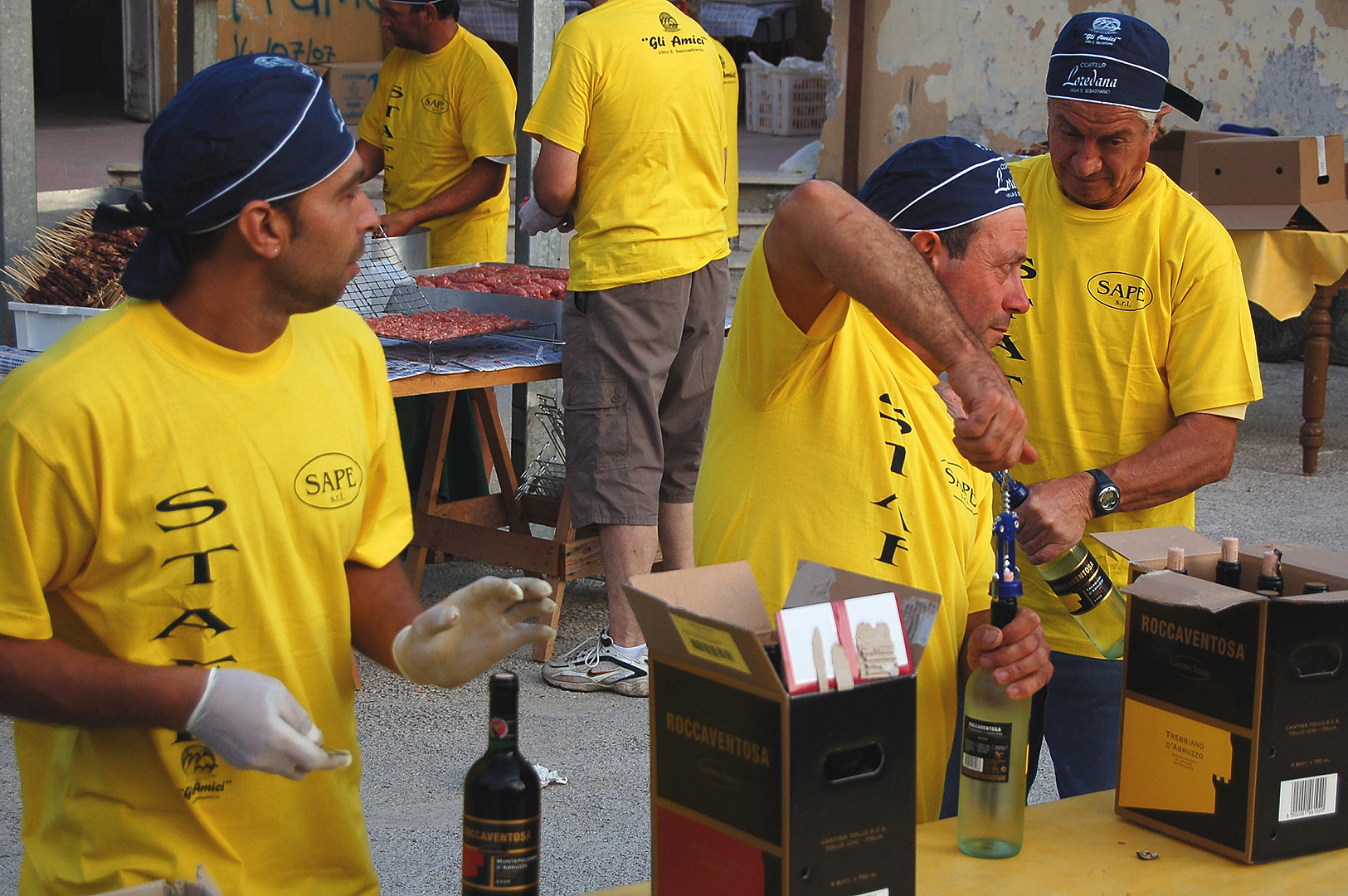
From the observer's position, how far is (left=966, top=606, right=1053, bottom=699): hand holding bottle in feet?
6.16

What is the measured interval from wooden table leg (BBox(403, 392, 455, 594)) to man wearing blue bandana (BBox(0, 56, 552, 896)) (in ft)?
11.5

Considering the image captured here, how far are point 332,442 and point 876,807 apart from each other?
882mm

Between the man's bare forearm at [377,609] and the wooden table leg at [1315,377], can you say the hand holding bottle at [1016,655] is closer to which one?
the man's bare forearm at [377,609]

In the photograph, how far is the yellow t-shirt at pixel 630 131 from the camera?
178 inches

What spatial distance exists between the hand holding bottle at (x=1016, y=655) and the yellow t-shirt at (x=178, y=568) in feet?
3.00

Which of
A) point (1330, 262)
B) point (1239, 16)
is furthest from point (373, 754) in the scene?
point (1239, 16)

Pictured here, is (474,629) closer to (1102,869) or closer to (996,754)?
(996,754)

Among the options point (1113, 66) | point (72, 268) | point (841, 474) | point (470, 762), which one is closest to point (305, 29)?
point (72, 268)

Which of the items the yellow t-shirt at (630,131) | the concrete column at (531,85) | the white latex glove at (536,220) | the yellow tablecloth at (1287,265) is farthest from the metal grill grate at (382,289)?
the yellow tablecloth at (1287,265)

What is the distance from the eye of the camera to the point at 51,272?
4570mm

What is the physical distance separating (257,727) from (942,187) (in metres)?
1.30

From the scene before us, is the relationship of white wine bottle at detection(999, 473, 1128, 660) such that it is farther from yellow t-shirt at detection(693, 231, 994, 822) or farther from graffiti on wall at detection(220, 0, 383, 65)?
graffiti on wall at detection(220, 0, 383, 65)

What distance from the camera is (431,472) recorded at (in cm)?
545

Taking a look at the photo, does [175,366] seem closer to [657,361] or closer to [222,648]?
[222,648]
